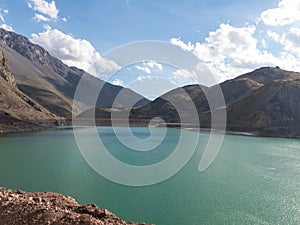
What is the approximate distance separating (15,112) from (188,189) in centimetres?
11323

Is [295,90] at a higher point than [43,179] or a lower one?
higher

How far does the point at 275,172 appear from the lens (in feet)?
151

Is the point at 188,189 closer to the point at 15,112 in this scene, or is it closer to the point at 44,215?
the point at 44,215

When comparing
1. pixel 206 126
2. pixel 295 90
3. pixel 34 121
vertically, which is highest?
pixel 295 90

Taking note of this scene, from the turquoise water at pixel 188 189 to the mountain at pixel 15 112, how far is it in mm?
65169

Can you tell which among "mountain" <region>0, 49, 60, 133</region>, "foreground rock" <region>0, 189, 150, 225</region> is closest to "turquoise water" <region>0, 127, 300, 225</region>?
"foreground rock" <region>0, 189, 150, 225</region>

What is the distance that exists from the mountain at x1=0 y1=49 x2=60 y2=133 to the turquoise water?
214 feet

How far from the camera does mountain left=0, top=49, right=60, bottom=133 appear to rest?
114881 mm

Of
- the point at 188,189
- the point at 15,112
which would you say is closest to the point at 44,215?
the point at 188,189

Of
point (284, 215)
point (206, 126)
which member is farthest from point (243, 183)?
point (206, 126)

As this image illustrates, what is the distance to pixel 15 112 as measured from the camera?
128125 millimetres

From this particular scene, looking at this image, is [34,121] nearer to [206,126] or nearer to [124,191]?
[206,126]

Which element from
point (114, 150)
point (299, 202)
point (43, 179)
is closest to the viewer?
point (299, 202)

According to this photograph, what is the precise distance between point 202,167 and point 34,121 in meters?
106
